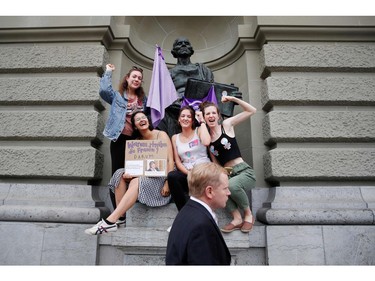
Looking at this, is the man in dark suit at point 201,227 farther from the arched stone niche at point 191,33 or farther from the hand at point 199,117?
the arched stone niche at point 191,33

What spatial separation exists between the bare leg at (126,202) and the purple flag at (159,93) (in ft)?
3.15

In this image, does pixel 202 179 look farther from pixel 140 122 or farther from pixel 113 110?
pixel 113 110

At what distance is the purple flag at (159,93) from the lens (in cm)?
367

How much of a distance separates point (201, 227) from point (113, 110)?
97.2 inches

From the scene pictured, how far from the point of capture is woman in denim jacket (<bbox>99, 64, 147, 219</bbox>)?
350cm

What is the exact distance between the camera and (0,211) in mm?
3615

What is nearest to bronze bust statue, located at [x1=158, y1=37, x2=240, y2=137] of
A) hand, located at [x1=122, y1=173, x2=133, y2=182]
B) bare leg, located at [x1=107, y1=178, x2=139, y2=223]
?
hand, located at [x1=122, y1=173, x2=133, y2=182]

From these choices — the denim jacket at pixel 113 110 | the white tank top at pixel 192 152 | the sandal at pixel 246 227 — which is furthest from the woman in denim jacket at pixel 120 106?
the sandal at pixel 246 227

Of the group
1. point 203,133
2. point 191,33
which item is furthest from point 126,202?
point 191,33

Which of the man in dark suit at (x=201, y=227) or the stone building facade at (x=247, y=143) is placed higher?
the stone building facade at (x=247, y=143)

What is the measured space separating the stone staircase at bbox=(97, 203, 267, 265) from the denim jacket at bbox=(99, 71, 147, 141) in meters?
0.93

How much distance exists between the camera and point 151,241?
2.88 metres

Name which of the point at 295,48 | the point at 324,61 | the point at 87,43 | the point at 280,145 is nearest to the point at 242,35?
the point at 295,48

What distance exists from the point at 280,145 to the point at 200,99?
4.13 feet
